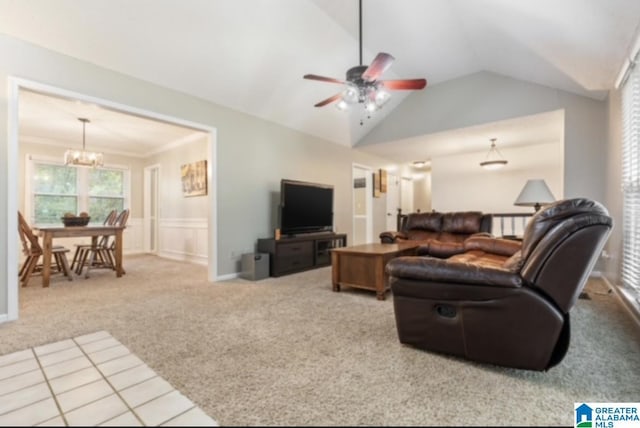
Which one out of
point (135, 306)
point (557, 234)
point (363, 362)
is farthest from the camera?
point (135, 306)

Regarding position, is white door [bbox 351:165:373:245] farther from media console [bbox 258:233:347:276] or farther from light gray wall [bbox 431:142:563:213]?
media console [bbox 258:233:347:276]

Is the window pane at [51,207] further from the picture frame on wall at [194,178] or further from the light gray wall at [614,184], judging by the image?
the light gray wall at [614,184]

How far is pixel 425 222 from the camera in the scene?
4.82m

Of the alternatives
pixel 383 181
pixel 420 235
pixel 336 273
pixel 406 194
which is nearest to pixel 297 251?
pixel 336 273

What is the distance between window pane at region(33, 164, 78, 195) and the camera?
5777mm

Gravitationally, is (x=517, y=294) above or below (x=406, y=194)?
below

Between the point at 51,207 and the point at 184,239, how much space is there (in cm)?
270

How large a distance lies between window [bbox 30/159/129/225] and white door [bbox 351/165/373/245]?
5482 mm

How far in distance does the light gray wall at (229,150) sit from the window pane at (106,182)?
4.18 m

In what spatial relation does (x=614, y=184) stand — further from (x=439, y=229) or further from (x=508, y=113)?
(x=439, y=229)

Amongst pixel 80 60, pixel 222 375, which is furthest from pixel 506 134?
pixel 80 60

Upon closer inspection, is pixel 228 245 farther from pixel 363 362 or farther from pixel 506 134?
pixel 506 134

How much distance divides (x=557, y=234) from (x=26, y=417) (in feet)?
8.71

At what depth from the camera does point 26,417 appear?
1348 mm
